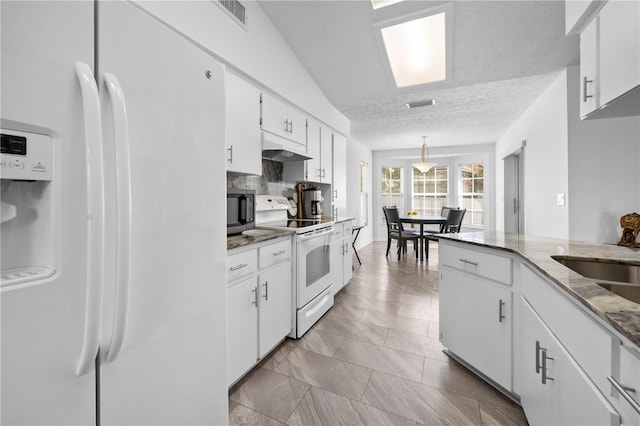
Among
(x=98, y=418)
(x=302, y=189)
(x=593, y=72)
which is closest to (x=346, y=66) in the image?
(x=302, y=189)

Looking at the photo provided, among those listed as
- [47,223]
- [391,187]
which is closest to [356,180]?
[391,187]

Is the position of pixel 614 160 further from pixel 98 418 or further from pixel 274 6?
pixel 98 418

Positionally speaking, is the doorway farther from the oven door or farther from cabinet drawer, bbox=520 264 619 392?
cabinet drawer, bbox=520 264 619 392

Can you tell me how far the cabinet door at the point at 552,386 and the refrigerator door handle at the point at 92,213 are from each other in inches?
50.8

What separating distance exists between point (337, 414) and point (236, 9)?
9.61 ft

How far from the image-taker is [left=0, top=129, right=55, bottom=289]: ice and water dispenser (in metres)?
0.58

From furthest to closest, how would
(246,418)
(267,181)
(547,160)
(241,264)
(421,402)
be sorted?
(547,160), (267,181), (241,264), (421,402), (246,418)

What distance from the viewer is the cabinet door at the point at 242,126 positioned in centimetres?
205

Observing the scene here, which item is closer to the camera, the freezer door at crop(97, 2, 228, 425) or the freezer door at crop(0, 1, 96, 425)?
the freezer door at crop(0, 1, 96, 425)

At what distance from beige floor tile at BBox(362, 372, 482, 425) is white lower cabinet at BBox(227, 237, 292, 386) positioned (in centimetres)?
75

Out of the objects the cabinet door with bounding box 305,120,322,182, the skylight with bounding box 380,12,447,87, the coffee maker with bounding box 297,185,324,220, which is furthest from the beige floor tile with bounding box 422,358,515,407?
the skylight with bounding box 380,12,447,87

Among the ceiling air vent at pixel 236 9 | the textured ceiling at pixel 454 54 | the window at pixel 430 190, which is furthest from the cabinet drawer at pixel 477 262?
the window at pixel 430 190

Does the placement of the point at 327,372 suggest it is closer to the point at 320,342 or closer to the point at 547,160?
the point at 320,342

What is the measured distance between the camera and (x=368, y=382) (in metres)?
1.77
